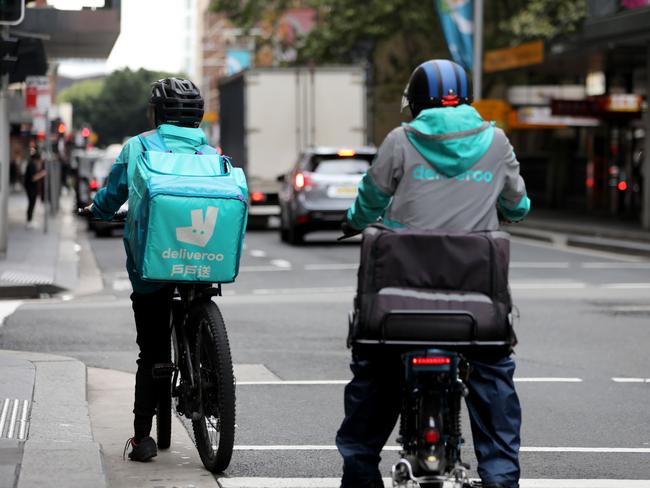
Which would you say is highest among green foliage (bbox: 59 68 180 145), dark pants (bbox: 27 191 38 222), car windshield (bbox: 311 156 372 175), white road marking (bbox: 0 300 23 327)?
car windshield (bbox: 311 156 372 175)

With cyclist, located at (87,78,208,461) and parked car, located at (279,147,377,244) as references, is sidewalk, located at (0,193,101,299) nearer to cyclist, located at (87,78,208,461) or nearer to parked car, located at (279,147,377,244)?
parked car, located at (279,147,377,244)

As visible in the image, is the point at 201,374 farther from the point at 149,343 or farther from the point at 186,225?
the point at 186,225

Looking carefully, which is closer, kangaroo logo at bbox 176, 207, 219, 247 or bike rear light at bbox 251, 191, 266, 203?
kangaroo logo at bbox 176, 207, 219, 247

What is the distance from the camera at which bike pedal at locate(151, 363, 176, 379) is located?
6.55 m

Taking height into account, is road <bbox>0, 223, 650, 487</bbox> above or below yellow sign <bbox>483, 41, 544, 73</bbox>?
below

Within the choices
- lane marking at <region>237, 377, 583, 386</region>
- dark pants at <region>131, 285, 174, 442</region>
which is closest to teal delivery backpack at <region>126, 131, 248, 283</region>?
dark pants at <region>131, 285, 174, 442</region>

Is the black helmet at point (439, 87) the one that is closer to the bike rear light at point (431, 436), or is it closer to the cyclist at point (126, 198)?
the bike rear light at point (431, 436)

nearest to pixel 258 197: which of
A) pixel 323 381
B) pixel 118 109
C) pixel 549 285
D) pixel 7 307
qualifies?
pixel 549 285

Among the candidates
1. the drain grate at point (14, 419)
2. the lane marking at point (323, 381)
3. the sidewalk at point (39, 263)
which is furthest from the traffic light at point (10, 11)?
the sidewalk at point (39, 263)

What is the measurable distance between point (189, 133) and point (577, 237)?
71.3ft

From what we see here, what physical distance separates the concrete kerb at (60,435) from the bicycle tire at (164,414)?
0.33 metres

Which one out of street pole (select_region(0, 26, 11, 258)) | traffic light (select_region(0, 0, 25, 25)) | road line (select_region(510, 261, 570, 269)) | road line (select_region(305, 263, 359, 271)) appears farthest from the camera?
road line (select_region(510, 261, 570, 269))

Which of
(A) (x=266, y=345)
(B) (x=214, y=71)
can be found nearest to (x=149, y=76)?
(B) (x=214, y=71)

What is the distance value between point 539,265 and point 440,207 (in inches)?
646
